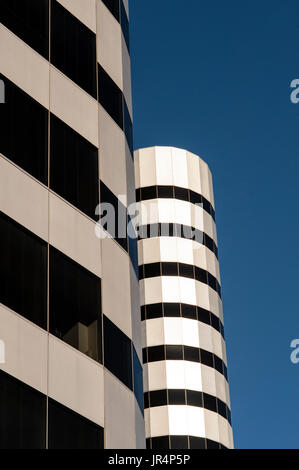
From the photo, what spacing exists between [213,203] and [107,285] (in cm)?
4331

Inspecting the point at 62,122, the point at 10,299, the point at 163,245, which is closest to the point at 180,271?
the point at 163,245

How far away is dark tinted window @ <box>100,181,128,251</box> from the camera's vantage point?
27266 millimetres

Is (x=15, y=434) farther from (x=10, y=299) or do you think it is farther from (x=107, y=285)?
(x=107, y=285)

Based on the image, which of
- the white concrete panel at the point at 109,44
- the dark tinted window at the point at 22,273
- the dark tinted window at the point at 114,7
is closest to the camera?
the dark tinted window at the point at 22,273

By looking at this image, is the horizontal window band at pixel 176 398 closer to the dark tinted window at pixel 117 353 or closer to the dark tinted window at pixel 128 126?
the dark tinted window at pixel 128 126

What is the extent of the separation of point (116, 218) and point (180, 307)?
33676 millimetres

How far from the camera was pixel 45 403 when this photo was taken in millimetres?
21844

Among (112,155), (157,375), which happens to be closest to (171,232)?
(157,375)

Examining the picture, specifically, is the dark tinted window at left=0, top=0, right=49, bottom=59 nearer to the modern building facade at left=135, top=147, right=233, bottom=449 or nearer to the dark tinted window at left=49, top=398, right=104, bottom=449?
the dark tinted window at left=49, top=398, right=104, bottom=449

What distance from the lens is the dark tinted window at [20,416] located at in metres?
20.3

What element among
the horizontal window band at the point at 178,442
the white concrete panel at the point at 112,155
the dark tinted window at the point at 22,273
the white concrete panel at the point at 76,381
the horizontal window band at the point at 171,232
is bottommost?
the white concrete panel at the point at 76,381

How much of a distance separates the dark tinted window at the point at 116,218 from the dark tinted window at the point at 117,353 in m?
Result: 3.16

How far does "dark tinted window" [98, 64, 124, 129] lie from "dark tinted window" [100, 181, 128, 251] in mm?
3256

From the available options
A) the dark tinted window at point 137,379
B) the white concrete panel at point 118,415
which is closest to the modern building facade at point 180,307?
the dark tinted window at point 137,379
